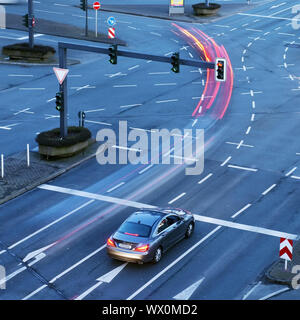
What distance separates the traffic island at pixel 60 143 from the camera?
123 ft

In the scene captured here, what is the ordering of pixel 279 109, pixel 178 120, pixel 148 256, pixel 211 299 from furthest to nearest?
pixel 279 109 → pixel 178 120 → pixel 148 256 → pixel 211 299

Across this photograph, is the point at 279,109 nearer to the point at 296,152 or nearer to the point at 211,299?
the point at 296,152

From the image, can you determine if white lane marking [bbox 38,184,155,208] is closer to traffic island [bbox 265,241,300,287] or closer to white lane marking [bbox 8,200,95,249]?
white lane marking [bbox 8,200,95,249]

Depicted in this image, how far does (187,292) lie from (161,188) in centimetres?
993

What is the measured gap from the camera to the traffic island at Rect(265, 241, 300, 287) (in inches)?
979

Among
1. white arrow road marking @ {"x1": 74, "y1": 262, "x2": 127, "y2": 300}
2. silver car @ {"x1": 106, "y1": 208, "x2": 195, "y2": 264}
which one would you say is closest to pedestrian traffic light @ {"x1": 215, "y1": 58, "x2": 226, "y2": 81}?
silver car @ {"x1": 106, "y1": 208, "x2": 195, "y2": 264}

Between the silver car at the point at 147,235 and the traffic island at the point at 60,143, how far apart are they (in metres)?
10.7

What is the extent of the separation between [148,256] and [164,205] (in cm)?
607

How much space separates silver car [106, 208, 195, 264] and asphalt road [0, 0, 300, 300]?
469 millimetres

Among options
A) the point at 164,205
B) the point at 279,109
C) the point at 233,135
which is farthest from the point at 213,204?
the point at 279,109

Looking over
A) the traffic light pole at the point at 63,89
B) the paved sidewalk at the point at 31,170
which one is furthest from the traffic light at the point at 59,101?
the paved sidewalk at the point at 31,170

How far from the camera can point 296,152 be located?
39.2 m

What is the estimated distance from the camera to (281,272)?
25391 millimetres

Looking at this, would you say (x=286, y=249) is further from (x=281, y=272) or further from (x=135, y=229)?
(x=135, y=229)
